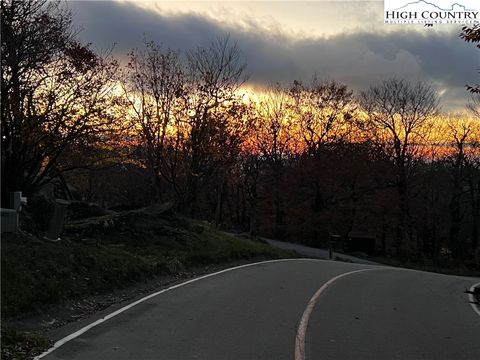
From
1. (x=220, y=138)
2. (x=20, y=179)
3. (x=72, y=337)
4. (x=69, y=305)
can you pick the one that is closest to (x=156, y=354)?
(x=72, y=337)

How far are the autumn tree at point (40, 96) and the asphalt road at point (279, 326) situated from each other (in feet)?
25.8

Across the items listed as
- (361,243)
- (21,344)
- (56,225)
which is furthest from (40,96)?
(361,243)

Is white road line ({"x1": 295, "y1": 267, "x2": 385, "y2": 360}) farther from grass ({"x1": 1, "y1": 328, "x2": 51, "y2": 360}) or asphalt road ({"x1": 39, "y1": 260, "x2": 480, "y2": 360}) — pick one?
grass ({"x1": 1, "y1": 328, "x2": 51, "y2": 360})

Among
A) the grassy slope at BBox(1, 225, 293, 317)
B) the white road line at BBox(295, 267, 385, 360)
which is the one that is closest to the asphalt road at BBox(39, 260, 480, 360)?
the white road line at BBox(295, 267, 385, 360)

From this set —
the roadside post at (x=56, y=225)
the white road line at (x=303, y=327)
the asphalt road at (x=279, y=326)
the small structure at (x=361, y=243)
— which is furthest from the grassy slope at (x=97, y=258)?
the small structure at (x=361, y=243)

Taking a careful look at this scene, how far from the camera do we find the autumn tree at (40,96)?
53.4 feet

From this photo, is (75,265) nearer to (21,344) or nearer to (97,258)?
(97,258)

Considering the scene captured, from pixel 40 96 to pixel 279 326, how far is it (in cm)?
1258

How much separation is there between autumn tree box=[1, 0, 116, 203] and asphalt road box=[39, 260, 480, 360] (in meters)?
7.87

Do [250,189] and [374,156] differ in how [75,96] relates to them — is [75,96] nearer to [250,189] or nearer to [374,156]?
[374,156]

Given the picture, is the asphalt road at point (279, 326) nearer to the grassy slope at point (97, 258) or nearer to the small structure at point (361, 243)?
the grassy slope at point (97, 258)

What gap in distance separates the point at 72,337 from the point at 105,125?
45.4ft

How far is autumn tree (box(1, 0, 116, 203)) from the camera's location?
A: 1628 centimetres

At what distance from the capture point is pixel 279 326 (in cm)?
934
